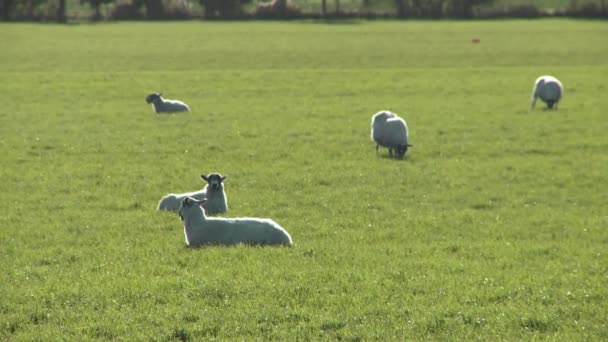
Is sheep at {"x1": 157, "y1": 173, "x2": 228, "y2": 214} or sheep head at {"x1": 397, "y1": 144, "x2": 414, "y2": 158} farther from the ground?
sheep at {"x1": 157, "y1": 173, "x2": 228, "y2": 214}

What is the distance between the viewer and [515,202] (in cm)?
1764

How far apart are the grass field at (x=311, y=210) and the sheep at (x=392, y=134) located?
478 mm

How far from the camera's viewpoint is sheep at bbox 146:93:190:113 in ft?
105

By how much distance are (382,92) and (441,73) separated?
9454 millimetres

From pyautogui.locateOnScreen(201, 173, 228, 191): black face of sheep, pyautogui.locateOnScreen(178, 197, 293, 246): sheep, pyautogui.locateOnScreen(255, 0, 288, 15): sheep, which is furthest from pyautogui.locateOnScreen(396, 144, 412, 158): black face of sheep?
pyautogui.locateOnScreen(255, 0, 288, 15): sheep

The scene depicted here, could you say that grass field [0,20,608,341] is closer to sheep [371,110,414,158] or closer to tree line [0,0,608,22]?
sheep [371,110,414,158]

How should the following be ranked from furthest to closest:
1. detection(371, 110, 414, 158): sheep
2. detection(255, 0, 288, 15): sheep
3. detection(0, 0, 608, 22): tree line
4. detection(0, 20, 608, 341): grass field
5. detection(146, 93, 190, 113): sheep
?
detection(255, 0, 288, 15): sheep → detection(0, 0, 608, 22): tree line → detection(146, 93, 190, 113): sheep → detection(371, 110, 414, 158): sheep → detection(0, 20, 608, 341): grass field

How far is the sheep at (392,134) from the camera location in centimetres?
2253

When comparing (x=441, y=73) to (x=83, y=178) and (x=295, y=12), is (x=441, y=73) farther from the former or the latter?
(x=295, y=12)

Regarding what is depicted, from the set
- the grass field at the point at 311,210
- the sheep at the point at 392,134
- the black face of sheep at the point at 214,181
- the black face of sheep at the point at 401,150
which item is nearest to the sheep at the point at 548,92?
the grass field at the point at 311,210

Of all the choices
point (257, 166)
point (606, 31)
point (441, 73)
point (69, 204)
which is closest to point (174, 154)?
point (257, 166)

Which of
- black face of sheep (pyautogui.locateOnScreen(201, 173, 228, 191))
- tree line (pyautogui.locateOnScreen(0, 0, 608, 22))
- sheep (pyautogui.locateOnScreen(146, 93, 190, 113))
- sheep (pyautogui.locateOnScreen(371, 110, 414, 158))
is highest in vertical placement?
black face of sheep (pyautogui.locateOnScreen(201, 173, 228, 191))

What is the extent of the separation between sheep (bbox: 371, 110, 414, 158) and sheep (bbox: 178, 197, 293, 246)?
9295mm

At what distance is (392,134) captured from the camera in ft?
74.0
